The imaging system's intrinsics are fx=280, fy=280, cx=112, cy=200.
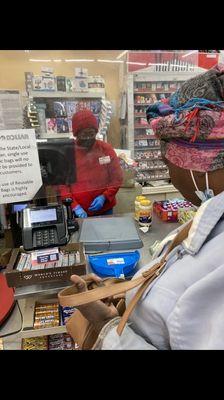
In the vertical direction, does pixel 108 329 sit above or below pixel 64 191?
below

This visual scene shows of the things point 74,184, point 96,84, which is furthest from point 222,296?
point 96,84

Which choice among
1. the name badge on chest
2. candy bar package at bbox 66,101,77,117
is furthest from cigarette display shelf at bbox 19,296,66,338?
candy bar package at bbox 66,101,77,117

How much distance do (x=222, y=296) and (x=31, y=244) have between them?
88 cm

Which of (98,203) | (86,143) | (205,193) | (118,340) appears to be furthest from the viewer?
(98,203)

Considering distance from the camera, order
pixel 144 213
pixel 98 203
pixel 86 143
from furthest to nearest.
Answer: pixel 98 203 → pixel 144 213 → pixel 86 143

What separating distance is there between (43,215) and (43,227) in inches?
2.2

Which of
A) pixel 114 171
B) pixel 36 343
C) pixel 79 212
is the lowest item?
pixel 36 343

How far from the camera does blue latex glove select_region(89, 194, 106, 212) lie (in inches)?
89.3

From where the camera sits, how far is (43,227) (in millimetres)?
1254

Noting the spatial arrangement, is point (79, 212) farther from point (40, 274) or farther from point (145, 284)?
point (145, 284)

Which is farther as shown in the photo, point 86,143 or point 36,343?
point 86,143

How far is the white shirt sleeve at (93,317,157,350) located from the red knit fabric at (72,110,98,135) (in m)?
1.02

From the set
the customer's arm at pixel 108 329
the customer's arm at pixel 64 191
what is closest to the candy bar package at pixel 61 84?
the customer's arm at pixel 64 191

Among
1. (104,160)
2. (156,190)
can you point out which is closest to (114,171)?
(104,160)
